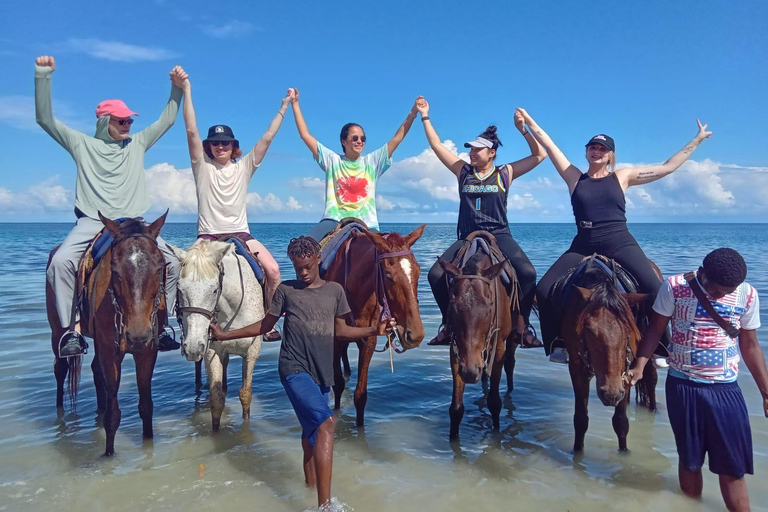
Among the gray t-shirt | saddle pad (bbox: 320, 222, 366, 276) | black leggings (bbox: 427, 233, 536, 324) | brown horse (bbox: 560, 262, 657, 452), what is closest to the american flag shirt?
brown horse (bbox: 560, 262, 657, 452)

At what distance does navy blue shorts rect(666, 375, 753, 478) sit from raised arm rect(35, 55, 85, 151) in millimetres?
6549

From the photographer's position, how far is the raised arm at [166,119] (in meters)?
5.93

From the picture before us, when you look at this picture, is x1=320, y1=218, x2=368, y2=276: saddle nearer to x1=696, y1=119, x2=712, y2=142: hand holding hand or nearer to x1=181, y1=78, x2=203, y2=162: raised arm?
x1=181, y1=78, x2=203, y2=162: raised arm

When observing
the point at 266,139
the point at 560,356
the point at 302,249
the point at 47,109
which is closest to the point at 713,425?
the point at 560,356

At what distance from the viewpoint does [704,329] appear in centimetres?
389

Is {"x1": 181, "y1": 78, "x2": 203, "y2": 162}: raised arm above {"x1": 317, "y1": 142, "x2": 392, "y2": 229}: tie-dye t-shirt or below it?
above

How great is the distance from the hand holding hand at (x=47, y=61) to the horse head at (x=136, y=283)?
6.50 ft

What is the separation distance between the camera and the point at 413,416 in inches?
271

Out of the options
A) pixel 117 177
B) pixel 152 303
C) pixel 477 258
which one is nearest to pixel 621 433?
pixel 477 258

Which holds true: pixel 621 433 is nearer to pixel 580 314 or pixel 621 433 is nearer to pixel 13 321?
pixel 580 314

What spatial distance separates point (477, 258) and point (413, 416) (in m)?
2.71

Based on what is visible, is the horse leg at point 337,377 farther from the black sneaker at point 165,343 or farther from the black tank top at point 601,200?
the black tank top at point 601,200

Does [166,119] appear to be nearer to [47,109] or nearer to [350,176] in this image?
[47,109]

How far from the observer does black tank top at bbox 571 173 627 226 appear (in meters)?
5.75
